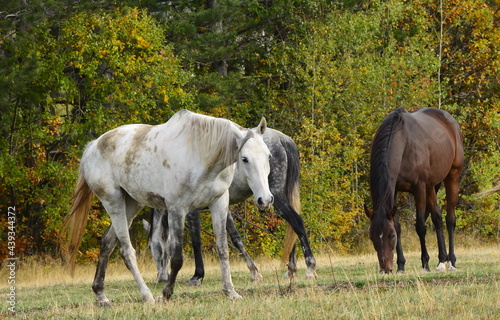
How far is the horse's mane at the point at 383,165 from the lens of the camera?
33.6 ft

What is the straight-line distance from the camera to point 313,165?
2025cm

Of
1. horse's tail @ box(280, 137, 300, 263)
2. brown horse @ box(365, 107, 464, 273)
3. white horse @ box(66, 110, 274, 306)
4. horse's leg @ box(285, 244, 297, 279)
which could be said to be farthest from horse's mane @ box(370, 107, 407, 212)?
white horse @ box(66, 110, 274, 306)

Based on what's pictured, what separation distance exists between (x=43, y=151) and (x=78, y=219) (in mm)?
11379

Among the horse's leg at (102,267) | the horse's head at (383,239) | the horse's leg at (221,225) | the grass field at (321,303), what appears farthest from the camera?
the horse's head at (383,239)

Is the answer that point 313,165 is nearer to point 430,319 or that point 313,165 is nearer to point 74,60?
point 74,60

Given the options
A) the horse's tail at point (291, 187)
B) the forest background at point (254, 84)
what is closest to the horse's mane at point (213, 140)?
the horse's tail at point (291, 187)

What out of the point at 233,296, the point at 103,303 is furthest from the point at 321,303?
the point at 103,303

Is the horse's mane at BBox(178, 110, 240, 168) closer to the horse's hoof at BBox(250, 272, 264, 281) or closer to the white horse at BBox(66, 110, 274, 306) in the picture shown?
the white horse at BBox(66, 110, 274, 306)

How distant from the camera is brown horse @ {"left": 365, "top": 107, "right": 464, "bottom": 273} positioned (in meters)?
10.1

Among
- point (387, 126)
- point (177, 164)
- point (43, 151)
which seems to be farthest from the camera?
point (43, 151)

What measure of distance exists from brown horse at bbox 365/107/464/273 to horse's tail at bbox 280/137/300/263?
133cm

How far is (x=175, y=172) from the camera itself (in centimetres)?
799

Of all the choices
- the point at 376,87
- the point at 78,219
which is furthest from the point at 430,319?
the point at 376,87

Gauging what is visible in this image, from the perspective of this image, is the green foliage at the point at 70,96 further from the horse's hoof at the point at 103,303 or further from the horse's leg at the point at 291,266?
the horse's hoof at the point at 103,303
